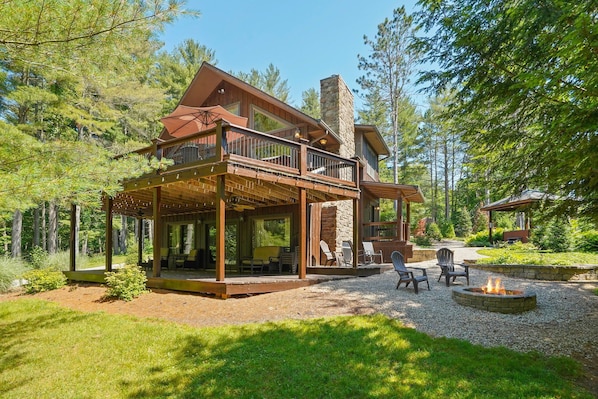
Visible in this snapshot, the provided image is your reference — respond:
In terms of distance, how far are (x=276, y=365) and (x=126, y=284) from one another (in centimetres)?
528

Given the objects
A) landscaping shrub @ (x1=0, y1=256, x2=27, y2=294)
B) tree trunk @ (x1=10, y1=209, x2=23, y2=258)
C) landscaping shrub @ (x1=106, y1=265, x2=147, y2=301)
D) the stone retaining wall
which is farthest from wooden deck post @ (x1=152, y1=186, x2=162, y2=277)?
tree trunk @ (x1=10, y1=209, x2=23, y2=258)

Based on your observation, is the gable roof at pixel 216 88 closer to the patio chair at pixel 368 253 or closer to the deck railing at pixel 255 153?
the deck railing at pixel 255 153

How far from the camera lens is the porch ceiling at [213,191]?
320 inches

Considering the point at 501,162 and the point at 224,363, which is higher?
the point at 501,162

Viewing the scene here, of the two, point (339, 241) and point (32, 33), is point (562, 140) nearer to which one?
point (32, 33)

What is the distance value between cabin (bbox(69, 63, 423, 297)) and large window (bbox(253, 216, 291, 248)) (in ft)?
0.12

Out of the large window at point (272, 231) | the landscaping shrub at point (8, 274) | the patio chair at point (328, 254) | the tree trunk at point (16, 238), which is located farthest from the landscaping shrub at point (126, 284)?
the tree trunk at point (16, 238)

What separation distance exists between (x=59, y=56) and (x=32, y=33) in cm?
34

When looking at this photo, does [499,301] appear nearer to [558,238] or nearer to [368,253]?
[368,253]

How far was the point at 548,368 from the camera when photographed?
13.6 ft

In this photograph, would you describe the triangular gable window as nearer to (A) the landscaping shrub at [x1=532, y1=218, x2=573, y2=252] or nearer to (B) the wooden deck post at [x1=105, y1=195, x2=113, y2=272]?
(B) the wooden deck post at [x1=105, y1=195, x2=113, y2=272]

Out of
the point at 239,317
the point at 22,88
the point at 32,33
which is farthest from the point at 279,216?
the point at 22,88

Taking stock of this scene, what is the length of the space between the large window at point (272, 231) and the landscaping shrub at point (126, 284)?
15.5 feet

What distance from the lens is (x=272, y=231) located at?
40.1 feet
